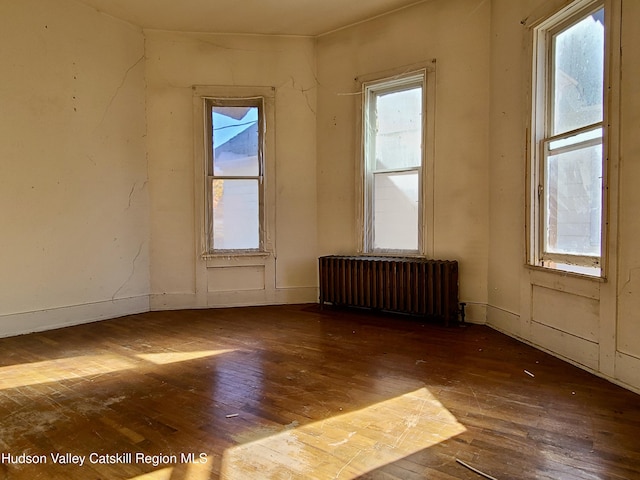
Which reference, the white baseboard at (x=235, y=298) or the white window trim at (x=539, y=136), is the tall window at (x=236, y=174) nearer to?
the white baseboard at (x=235, y=298)

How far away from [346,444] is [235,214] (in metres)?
3.75

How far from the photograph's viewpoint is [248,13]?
4.66m

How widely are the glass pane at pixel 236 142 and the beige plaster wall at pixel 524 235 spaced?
2.81 meters

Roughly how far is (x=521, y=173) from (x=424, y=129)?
4.00 ft

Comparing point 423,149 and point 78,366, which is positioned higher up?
point 423,149

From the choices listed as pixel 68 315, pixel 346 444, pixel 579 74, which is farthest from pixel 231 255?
pixel 579 74

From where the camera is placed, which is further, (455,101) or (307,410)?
(455,101)

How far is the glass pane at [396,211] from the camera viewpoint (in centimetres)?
470

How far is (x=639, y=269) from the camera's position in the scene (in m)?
2.52

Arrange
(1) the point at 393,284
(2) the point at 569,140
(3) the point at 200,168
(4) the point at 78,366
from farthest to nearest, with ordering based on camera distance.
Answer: (3) the point at 200,168 → (1) the point at 393,284 → (2) the point at 569,140 → (4) the point at 78,366

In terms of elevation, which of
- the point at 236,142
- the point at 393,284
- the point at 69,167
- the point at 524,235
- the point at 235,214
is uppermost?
the point at 236,142

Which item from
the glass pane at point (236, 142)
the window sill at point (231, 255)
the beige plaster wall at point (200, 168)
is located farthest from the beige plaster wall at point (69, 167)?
the glass pane at point (236, 142)

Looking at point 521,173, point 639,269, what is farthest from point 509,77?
point 639,269

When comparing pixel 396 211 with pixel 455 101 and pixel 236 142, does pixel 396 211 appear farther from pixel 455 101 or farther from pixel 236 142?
pixel 236 142
